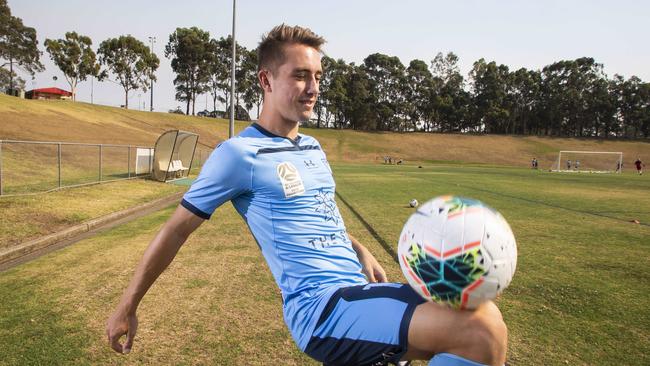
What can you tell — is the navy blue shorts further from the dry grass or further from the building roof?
the building roof

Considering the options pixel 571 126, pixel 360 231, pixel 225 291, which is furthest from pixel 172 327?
pixel 571 126

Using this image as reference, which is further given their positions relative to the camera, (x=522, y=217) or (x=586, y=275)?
(x=522, y=217)

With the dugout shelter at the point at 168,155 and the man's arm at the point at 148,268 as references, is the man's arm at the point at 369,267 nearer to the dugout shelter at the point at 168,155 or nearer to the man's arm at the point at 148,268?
the man's arm at the point at 148,268

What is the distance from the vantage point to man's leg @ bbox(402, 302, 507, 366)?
4.77 ft

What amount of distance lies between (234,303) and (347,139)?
74627 millimetres

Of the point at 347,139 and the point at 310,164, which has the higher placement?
the point at 347,139

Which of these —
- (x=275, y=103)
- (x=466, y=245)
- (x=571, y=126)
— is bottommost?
(x=466, y=245)

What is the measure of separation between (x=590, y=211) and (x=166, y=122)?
65.7 m

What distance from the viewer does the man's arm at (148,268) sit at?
6.45ft

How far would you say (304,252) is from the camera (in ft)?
6.71

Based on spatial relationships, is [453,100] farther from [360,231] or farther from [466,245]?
[466,245]

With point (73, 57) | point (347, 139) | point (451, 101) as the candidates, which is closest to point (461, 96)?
point (451, 101)

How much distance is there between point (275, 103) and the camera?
2346 mm

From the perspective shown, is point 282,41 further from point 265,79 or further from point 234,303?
point 234,303
